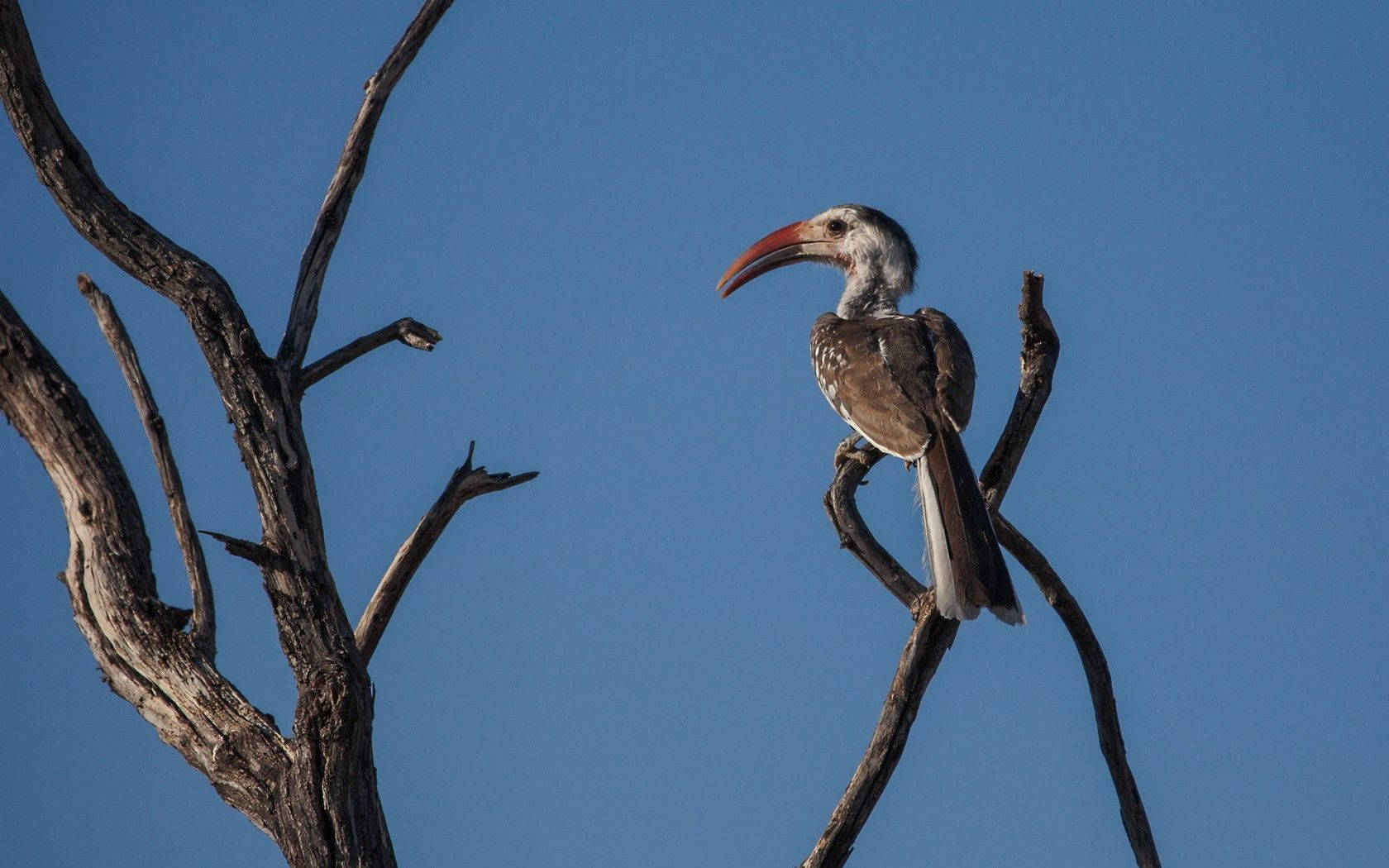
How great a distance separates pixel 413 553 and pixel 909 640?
242 centimetres

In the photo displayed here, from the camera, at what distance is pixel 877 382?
6.70m

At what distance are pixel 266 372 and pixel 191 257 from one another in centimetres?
62

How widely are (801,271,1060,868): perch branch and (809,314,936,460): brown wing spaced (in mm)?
339

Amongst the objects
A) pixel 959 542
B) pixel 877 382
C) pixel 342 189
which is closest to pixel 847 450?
pixel 877 382

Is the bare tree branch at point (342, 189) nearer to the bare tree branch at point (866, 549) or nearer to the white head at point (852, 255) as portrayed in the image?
the bare tree branch at point (866, 549)

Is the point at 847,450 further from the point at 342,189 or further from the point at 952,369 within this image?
the point at 342,189

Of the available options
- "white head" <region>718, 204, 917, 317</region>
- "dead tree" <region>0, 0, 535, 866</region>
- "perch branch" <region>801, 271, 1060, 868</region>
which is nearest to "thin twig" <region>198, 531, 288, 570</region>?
"dead tree" <region>0, 0, 535, 866</region>

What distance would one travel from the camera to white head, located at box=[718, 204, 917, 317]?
28.5 feet

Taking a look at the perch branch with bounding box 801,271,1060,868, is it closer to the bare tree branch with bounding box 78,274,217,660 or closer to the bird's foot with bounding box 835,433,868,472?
the bird's foot with bounding box 835,433,868,472

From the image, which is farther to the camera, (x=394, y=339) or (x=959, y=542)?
(x=394, y=339)

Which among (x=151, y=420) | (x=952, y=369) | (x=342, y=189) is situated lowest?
(x=952, y=369)

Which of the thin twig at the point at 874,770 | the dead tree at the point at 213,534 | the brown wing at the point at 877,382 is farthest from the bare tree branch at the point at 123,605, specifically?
the brown wing at the point at 877,382

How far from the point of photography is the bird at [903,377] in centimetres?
536

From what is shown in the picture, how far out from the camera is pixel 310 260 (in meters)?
6.15
